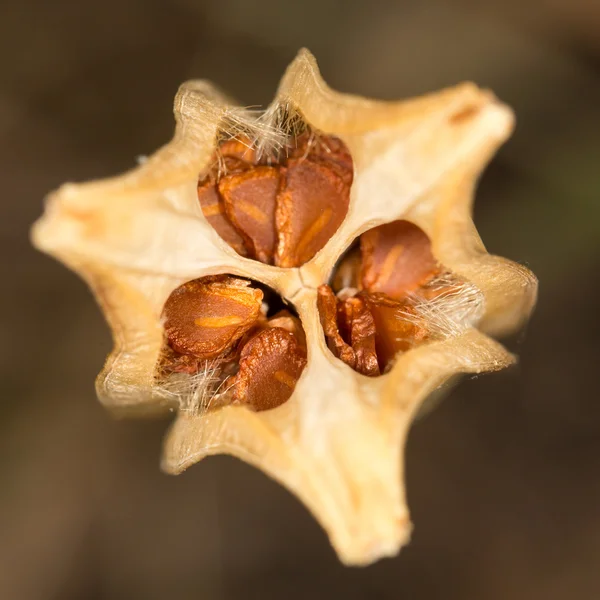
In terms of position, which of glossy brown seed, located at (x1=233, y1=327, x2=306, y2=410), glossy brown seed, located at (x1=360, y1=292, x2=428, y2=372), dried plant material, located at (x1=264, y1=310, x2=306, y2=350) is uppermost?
glossy brown seed, located at (x1=360, y1=292, x2=428, y2=372)

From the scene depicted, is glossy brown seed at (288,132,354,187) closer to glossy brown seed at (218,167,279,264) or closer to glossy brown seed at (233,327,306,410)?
glossy brown seed at (218,167,279,264)

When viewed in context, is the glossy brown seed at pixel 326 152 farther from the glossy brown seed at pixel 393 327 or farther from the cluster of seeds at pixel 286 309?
the glossy brown seed at pixel 393 327

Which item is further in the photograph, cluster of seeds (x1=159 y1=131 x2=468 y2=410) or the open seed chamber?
cluster of seeds (x1=159 y1=131 x2=468 y2=410)

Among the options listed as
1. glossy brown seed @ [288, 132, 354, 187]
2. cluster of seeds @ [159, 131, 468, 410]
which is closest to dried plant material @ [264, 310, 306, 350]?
cluster of seeds @ [159, 131, 468, 410]

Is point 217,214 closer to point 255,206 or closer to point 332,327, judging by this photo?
point 255,206

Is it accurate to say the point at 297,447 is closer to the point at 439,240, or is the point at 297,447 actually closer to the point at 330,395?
the point at 330,395

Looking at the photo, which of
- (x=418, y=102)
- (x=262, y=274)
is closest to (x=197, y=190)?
(x=262, y=274)
